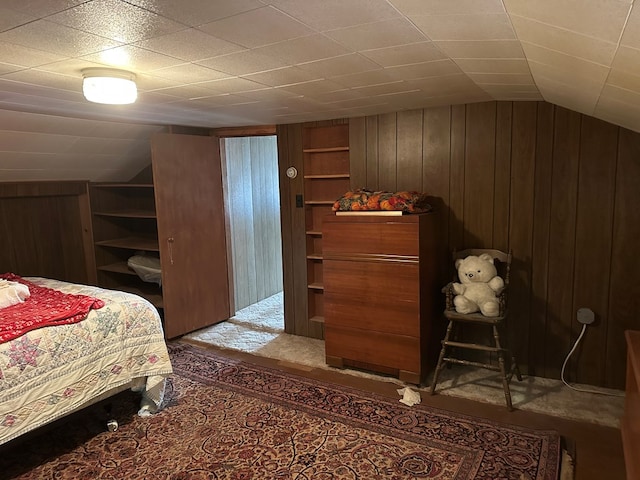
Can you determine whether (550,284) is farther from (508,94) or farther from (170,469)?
(170,469)

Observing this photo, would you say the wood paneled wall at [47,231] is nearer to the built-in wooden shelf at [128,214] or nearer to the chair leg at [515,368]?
the built-in wooden shelf at [128,214]

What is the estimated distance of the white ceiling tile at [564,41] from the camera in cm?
123

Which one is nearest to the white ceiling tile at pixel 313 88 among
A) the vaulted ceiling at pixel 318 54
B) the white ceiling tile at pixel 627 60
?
the vaulted ceiling at pixel 318 54

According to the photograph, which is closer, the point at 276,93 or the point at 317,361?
the point at 276,93

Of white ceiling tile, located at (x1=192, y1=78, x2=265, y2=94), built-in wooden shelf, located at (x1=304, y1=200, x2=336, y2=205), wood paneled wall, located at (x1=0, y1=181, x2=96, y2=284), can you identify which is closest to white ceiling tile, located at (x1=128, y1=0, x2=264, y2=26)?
white ceiling tile, located at (x1=192, y1=78, x2=265, y2=94)

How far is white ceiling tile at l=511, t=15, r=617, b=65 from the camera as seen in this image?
48.3 inches

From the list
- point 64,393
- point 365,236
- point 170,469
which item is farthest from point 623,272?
point 64,393

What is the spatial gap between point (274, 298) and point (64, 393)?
3.19 meters

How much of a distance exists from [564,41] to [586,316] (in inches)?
84.1

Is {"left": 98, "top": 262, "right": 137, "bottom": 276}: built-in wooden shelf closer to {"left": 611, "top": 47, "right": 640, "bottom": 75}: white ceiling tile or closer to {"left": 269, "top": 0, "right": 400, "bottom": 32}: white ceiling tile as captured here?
{"left": 269, "top": 0, "right": 400, "bottom": 32}: white ceiling tile

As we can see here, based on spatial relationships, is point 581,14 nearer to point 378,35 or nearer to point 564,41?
point 564,41

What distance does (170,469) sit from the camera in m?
2.21

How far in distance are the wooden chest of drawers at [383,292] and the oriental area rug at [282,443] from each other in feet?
1.07

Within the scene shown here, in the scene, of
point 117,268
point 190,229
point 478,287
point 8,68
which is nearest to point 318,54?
point 8,68
